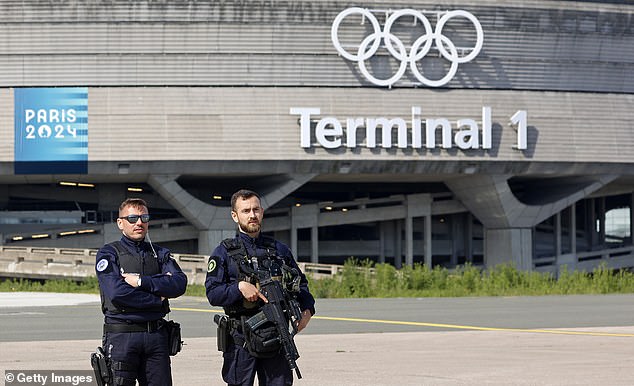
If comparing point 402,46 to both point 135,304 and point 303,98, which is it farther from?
point 135,304

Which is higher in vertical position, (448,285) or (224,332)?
(224,332)

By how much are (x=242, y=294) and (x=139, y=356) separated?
46.2 inches

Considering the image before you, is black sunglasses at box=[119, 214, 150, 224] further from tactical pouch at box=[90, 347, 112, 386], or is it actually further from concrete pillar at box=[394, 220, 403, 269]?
concrete pillar at box=[394, 220, 403, 269]

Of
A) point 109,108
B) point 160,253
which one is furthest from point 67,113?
point 160,253

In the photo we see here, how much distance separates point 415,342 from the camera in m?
23.4

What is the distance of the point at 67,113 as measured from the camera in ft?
201

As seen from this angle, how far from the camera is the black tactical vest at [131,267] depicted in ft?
37.8

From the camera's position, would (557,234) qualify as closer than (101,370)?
No

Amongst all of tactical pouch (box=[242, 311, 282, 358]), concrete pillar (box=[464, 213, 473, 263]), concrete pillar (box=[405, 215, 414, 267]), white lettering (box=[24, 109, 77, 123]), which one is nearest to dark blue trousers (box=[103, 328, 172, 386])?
tactical pouch (box=[242, 311, 282, 358])

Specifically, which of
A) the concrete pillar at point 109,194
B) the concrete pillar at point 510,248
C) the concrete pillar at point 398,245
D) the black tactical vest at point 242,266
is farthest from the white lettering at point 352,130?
the black tactical vest at point 242,266

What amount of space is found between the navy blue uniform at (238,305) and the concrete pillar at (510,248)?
2330 inches

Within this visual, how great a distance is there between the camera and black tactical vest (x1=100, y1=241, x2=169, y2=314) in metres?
11.5

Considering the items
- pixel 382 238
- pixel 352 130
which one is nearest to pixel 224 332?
pixel 352 130

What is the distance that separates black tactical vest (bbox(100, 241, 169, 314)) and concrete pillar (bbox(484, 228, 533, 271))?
194 feet
